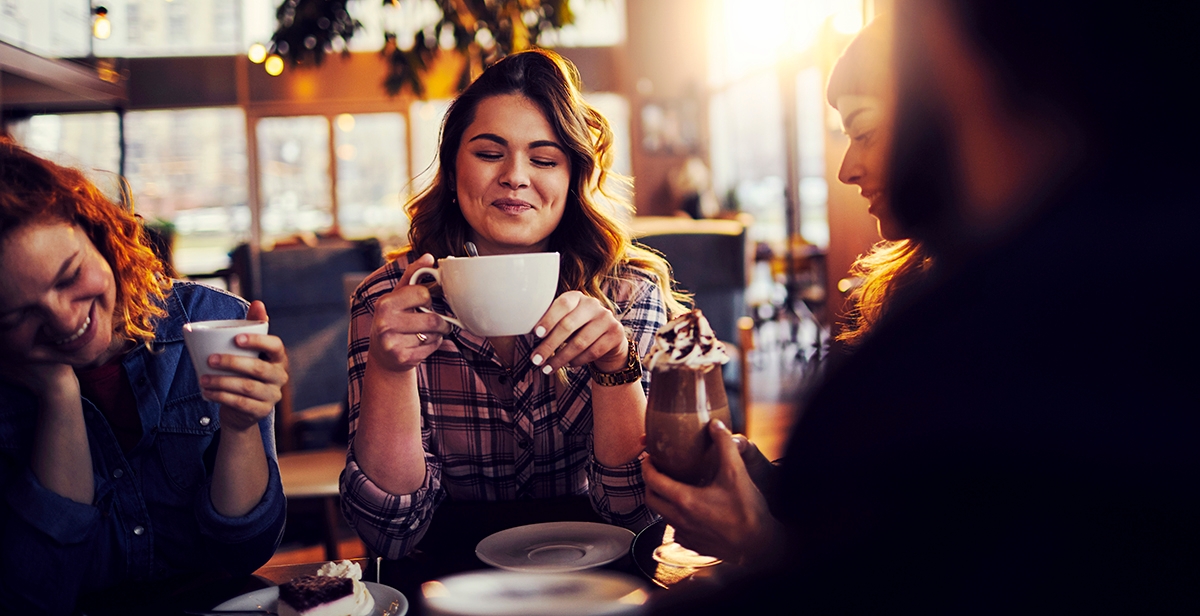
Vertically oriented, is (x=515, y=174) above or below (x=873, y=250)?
above

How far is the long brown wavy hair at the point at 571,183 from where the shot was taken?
52.8 inches

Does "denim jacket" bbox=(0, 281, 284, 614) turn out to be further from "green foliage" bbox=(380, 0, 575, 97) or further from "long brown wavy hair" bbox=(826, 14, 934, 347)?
"green foliage" bbox=(380, 0, 575, 97)

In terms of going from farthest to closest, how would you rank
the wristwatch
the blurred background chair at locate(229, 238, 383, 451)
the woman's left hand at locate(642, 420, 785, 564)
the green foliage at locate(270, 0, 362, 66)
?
1. the blurred background chair at locate(229, 238, 383, 451)
2. the green foliage at locate(270, 0, 362, 66)
3. the wristwatch
4. the woman's left hand at locate(642, 420, 785, 564)

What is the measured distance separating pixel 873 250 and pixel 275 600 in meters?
1.03

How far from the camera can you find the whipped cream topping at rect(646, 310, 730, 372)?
28.6 inches

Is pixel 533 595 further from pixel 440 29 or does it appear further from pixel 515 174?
pixel 440 29

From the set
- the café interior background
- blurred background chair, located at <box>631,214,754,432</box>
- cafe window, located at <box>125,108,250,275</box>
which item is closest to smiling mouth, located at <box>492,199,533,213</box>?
blurred background chair, located at <box>631,214,754,432</box>

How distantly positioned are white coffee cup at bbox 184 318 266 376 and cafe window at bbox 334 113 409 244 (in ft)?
31.6

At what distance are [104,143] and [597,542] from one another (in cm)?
1125

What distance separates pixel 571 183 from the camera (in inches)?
55.3

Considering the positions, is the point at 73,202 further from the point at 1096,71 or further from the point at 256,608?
the point at 1096,71

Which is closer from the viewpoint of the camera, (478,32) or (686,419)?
(686,419)

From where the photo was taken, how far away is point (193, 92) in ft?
32.0

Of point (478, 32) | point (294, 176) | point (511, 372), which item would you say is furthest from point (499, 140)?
point (294, 176)
